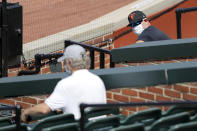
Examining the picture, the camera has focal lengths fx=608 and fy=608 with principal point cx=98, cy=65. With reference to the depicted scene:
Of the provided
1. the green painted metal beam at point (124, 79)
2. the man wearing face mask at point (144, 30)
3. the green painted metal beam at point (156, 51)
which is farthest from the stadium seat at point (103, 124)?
the man wearing face mask at point (144, 30)

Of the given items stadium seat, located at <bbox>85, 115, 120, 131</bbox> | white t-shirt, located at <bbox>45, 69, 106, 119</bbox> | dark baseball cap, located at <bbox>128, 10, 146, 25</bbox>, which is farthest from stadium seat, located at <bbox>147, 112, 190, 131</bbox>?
dark baseball cap, located at <bbox>128, 10, 146, 25</bbox>

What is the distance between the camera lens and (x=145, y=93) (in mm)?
7289

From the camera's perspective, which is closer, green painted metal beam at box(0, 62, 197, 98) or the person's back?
green painted metal beam at box(0, 62, 197, 98)

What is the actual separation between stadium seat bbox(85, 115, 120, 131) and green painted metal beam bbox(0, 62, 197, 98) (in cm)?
163

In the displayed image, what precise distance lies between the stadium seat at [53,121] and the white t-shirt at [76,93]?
0.48 metres

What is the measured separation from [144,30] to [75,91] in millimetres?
3502

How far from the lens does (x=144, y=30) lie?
369 inches

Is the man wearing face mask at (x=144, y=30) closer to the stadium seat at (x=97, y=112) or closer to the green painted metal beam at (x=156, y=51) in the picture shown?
the green painted metal beam at (x=156, y=51)

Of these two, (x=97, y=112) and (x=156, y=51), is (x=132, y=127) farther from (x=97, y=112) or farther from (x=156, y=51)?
(x=156, y=51)

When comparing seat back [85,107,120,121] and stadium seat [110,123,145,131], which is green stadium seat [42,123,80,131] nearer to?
seat back [85,107,120,121]

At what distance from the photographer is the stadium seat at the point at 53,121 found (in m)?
5.54

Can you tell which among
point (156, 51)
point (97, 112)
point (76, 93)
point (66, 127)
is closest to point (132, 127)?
point (66, 127)

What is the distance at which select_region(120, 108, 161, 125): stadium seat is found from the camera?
18.0 ft

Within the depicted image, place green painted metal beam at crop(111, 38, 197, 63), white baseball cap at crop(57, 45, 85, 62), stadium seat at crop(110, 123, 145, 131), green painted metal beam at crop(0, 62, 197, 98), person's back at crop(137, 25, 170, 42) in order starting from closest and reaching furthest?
1. stadium seat at crop(110, 123, 145, 131)
2. white baseball cap at crop(57, 45, 85, 62)
3. green painted metal beam at crop(0, 62, 197, 98)
4. green painted metal beam at crop(111, 38, 197, 63)
5. person's back at crop(137, 25, 170, 42)
